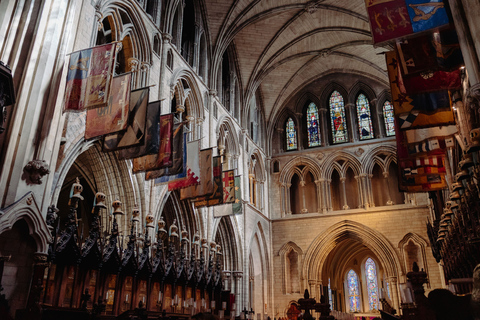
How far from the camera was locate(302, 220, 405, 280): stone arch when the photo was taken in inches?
770

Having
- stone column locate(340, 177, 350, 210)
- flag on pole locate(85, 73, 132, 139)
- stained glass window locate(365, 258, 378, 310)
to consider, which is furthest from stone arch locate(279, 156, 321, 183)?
flag on pole locate(85, 73, 132, 139)

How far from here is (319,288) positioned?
20375mm

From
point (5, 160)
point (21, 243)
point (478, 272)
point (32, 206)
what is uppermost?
point (5, 160)

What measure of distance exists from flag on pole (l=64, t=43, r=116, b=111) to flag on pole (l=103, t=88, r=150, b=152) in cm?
84

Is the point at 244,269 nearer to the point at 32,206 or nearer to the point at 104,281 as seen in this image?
the point at 104,281

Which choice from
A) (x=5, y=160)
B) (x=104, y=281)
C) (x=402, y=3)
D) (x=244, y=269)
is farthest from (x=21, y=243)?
(x=244, y=269)

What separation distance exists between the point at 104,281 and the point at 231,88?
12340 mm

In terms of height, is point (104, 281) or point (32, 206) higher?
point (32, 206)

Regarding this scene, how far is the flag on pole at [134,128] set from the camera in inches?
320

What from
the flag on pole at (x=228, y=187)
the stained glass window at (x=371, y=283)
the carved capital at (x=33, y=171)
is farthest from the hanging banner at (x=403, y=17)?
the stained glass window at (x=371, y=283)

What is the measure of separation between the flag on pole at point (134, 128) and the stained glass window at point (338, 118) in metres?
16.0

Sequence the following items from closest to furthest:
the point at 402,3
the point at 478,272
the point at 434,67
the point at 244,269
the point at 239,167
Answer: the point at 478,272, the point at 402,3, the point at 434,67, the point at 244,269, the point at 239,167

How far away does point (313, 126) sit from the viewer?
23594mm

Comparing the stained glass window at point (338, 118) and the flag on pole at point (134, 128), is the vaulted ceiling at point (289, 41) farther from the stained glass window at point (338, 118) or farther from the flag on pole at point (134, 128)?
the flag on pole at point (134, 128)
